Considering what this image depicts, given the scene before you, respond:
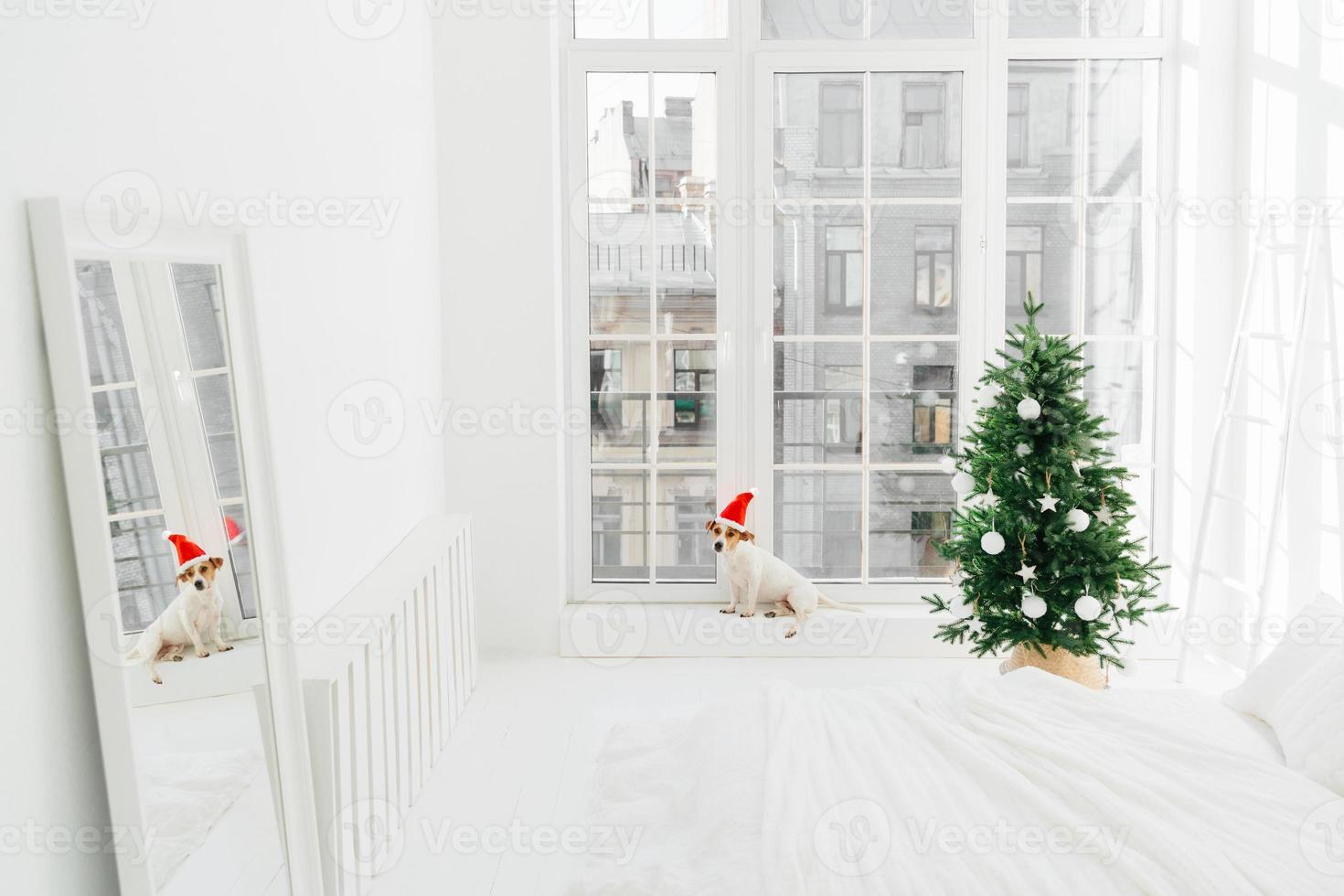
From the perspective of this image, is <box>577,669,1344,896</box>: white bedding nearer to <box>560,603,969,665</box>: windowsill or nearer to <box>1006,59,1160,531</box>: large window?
<box>560,603,969,665</box>: windowsill

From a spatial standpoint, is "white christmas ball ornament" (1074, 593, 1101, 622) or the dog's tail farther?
the dog's tail

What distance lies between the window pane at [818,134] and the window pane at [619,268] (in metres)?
0.59

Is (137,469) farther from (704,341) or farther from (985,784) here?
(704,341)

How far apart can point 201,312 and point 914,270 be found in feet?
9.80

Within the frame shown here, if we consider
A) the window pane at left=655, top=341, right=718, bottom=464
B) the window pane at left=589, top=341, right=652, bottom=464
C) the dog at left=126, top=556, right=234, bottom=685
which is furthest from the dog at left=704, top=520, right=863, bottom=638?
the dog at left=126, top=556, right=234, bottom=685

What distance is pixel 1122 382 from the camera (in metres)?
4.13

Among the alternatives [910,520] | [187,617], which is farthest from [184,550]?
[910,520]

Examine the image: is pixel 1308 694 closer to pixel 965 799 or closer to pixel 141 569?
pixel 965 799

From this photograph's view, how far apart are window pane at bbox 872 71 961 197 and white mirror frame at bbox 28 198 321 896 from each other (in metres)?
2.83

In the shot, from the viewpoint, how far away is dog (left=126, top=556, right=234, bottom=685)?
1.53 meters

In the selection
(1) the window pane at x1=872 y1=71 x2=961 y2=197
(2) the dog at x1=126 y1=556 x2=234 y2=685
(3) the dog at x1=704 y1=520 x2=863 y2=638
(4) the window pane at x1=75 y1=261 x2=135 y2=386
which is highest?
(1) the window pane at x1=872 y1=71 x2=961 y2=197

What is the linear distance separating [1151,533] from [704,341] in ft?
6.23

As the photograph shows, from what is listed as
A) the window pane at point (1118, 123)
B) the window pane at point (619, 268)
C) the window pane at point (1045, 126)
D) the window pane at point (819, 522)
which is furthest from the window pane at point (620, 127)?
the window pane at point (1118, 123)

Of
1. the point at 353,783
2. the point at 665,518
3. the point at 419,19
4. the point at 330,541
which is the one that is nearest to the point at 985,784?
the point at 353,783
